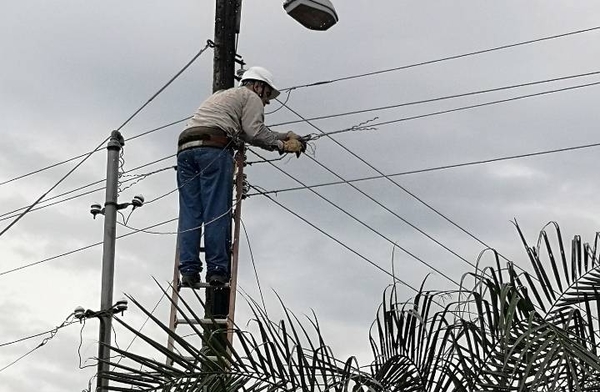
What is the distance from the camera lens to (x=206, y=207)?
945 cm

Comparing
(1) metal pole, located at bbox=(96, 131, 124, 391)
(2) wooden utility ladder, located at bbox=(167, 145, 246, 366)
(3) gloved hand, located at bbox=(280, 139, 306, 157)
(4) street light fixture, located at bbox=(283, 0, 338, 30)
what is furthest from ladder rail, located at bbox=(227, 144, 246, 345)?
(4) street light fixture, located at bbox=(283, 0, 338, 30)

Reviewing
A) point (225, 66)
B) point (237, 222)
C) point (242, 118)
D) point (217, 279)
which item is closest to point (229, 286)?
point (217, 279)

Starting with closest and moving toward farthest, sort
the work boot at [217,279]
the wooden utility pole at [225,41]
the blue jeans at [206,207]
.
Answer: the work boot at [217,279], the blue jeans at [206,207], the wooden utility pole at [225,41]

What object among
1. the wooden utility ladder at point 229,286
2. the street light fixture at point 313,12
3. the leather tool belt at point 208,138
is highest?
the street light fixture at point 313,12

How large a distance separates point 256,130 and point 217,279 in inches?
46.1

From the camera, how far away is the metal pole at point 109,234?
354 inches

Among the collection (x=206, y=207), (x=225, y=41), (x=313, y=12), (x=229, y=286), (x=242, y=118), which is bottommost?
(x=229, y=286)

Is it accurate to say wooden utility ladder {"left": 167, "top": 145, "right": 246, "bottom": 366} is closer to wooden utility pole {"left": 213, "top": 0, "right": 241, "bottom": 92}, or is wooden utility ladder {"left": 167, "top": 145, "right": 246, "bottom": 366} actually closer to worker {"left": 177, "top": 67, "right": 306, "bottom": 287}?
worker {"left": 177, "top": 67, "right": 306, "bottom": 287}

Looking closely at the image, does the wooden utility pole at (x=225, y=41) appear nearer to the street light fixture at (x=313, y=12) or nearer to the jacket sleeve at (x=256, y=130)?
the jacket sleeve at (x=256, y=130)

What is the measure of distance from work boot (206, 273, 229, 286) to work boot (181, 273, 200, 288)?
0.36 feet

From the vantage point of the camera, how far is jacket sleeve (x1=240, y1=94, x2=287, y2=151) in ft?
31.0

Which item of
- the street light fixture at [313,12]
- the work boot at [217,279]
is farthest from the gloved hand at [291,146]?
the work boot at [217,279]

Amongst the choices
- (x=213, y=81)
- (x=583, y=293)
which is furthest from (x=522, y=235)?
(x=213, y=81)

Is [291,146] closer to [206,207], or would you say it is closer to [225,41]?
[206,207]
